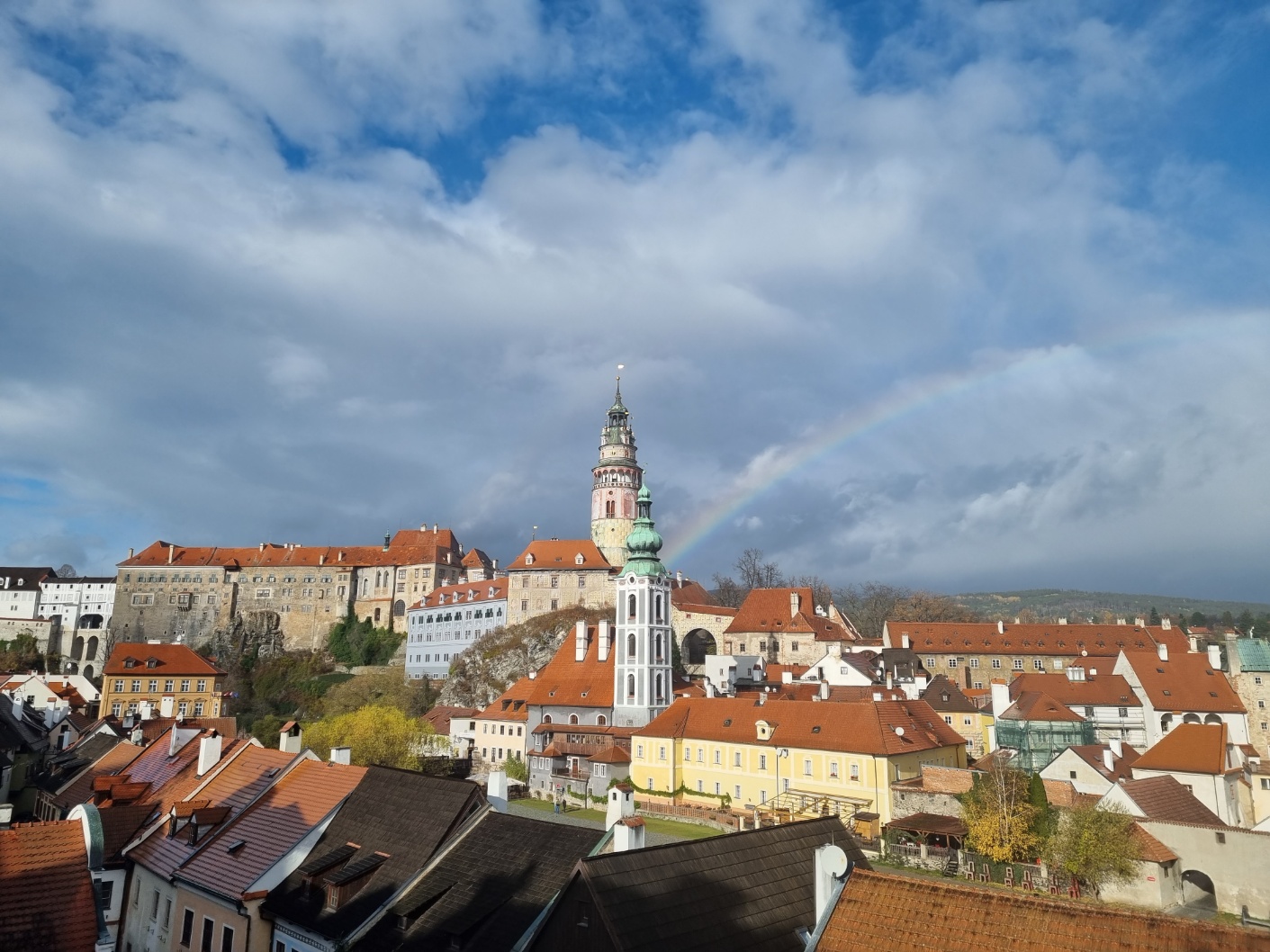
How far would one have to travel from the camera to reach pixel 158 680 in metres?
80.4

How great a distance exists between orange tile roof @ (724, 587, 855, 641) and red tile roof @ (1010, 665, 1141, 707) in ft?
79.8

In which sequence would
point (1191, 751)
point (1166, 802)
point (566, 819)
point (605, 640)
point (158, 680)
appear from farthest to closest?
point (158, 680) < point (605, 640) < point (566, 819) < point (1191, 751) < point (1166, 802)

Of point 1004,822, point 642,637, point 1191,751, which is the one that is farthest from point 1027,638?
point 1004,822

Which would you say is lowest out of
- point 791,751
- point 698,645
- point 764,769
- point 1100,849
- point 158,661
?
point 1100,849

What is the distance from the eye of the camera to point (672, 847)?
1698 centimetres

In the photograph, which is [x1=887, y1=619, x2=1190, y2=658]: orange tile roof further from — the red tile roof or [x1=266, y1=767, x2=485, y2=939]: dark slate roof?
[x1=266, y1=767, x2=485, y2=939]: dark slate roof

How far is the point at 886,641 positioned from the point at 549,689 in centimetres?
3696

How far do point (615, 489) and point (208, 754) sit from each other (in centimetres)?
9508

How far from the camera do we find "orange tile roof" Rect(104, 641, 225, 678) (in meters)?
79.1

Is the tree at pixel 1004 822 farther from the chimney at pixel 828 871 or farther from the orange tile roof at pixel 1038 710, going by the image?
the chimney at pixel 828 871

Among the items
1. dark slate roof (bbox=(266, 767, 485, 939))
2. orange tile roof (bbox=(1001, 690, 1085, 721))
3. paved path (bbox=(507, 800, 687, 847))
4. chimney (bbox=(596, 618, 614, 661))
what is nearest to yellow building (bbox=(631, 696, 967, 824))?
paved path (bbox=(507, 800, 687, 847))

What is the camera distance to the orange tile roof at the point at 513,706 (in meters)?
73.9

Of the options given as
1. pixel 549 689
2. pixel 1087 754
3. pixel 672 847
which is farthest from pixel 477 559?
pixel 672 847

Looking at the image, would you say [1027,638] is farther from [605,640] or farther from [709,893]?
[709,893]
